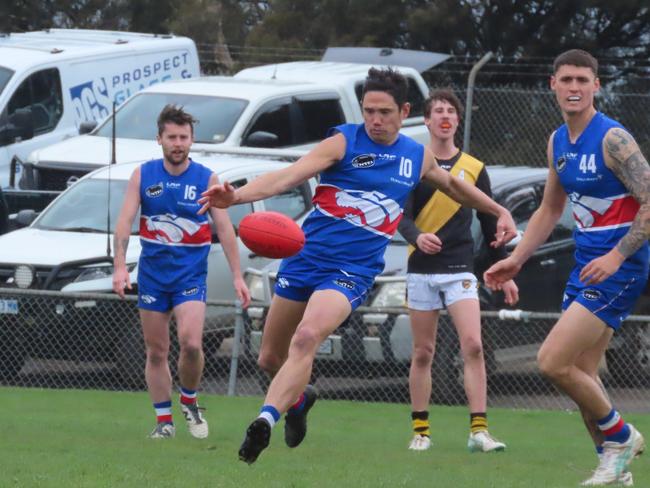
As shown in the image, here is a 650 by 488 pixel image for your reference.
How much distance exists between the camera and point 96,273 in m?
13.3

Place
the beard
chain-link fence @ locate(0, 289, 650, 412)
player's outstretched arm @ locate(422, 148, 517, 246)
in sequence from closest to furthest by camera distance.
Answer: player's outstretched arm @ locate(422, 148, 517, 246) < the beard < chain-link fence @ locate(0, 289, 650, 412)

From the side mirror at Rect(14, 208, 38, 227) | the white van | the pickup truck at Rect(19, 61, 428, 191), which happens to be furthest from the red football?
the white van

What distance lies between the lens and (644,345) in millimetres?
13594

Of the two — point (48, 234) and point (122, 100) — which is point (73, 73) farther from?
point (48, 234)

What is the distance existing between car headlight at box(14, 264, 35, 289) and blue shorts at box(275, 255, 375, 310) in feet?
17.4

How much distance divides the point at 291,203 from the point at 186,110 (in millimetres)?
3028

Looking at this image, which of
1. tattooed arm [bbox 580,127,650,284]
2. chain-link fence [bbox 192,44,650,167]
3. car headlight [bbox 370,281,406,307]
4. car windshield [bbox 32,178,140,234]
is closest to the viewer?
tattooed arm [bbox 580,127,650,284]

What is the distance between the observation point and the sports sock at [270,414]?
295 inches

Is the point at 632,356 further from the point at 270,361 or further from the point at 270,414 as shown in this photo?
the point at 270,414

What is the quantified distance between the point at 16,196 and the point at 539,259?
217 inches

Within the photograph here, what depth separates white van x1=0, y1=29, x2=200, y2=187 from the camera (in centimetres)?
1852

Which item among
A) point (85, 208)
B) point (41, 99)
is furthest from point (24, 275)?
point (41, 99)

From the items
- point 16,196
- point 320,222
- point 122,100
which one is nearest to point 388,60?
point 122,100

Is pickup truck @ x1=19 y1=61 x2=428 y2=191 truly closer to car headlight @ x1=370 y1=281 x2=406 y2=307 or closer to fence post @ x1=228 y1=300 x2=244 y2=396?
fence post @ x1=228 y1=300 x2=244 y2=396
